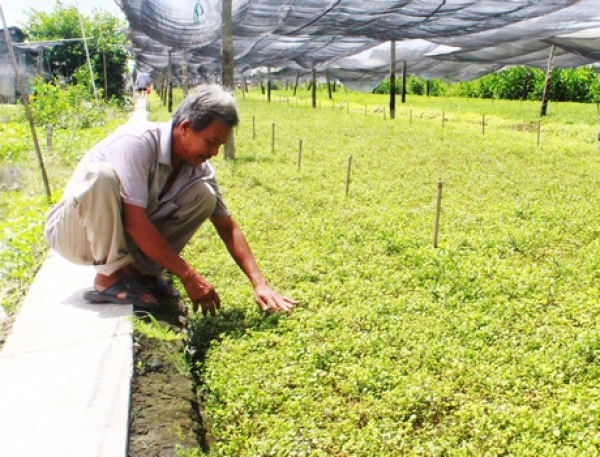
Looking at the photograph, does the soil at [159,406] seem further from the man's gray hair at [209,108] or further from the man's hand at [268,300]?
the man's gray hair at [209,108]

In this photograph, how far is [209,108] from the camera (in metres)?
3.05

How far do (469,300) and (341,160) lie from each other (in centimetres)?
640

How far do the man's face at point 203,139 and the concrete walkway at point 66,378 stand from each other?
1.08m

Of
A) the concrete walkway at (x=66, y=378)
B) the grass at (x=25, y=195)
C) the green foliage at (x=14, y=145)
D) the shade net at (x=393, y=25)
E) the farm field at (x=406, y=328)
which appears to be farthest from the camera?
the shade net at (x=393, y=25)

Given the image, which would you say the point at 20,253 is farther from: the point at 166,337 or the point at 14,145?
the point at 14,145

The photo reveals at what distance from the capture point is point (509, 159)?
34.2ft

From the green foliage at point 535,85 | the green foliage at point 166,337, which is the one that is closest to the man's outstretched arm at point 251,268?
the green foliage at point 166,337

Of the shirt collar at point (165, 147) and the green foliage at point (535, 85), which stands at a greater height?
the green foliage at point (535, 85)

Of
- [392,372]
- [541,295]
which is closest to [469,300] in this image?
[541,295]

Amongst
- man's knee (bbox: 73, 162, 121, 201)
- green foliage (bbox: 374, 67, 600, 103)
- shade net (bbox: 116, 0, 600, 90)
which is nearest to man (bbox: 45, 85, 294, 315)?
man's knee (bbox: 73, 162, 121, 201)

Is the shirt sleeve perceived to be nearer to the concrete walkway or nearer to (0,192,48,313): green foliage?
the concrete walkway

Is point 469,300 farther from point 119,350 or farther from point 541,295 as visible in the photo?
point 119,350

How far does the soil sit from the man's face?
3.67 ft

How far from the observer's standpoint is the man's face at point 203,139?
3.11 m
